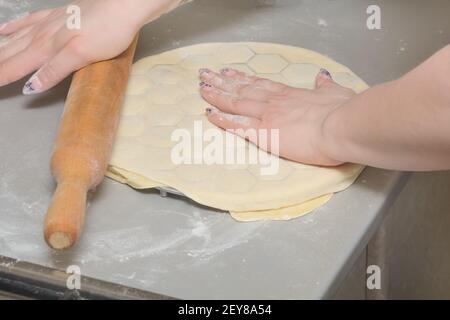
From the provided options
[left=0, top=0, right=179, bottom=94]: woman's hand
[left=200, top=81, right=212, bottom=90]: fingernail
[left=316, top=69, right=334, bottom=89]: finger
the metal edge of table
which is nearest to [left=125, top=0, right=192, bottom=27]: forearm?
[left=0, top=0, right=179, bottom=94]: woman's hand

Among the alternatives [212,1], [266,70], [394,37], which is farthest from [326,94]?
[212,1]

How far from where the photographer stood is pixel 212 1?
126 centimetres

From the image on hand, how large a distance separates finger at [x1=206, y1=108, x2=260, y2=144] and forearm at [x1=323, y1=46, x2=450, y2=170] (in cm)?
10

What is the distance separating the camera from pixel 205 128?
39.2 inches

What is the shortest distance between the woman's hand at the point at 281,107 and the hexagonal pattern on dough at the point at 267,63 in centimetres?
5

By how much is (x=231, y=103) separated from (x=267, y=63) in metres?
0.13

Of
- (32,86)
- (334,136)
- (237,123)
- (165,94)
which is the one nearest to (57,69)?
(32,86)

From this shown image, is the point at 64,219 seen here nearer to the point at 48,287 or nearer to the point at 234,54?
the point at 48,287

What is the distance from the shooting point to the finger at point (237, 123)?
3.18 feet

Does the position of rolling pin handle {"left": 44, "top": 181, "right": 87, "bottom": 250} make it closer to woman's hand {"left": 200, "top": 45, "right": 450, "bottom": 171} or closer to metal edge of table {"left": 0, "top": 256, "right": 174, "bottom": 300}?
metal edge of table {"left": 0, "top": 256, "right": 174, "bottom": 300}
